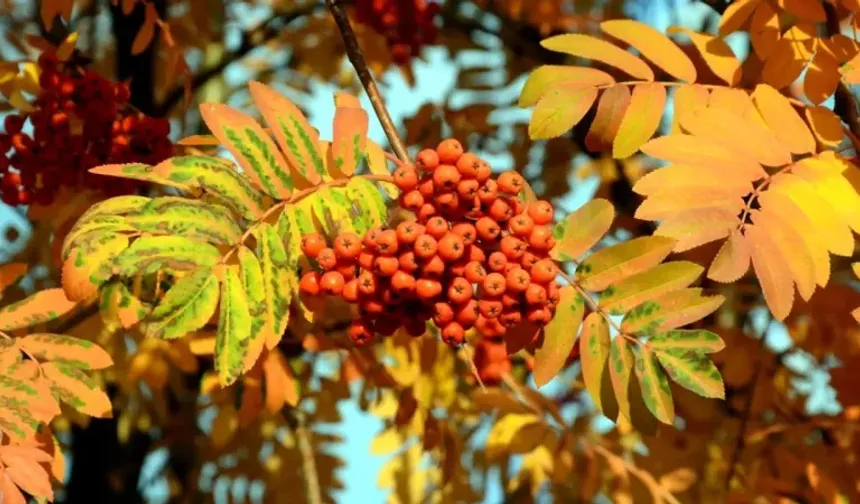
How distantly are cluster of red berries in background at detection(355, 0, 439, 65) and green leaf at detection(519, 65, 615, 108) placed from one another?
4.08 feet

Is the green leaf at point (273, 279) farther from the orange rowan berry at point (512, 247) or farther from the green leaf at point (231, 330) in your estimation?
the orange rowan berry at point (512, 247)

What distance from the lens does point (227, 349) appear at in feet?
4.35

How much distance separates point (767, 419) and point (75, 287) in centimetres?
269

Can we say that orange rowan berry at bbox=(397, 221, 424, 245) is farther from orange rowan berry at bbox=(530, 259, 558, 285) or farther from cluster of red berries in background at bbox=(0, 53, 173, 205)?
cluster of red berries in background at bbox=(0, 53, 173, 205)

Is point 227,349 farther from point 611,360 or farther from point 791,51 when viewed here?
point 791,51

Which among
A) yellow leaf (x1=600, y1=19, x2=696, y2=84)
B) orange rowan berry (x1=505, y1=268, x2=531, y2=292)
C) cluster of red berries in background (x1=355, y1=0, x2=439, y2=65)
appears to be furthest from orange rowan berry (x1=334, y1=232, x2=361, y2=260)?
cluster of red berries in background (x1=355, y1=0, x2=439, y2=65)

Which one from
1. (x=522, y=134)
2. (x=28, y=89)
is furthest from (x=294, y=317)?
(x=522, y=134)

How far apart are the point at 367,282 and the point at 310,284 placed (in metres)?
0.08

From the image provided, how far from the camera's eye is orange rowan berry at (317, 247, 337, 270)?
141 centimetres

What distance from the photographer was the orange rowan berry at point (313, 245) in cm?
143

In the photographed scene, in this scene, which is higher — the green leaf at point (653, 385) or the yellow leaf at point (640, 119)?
the yellow leaf at point (640, 119)

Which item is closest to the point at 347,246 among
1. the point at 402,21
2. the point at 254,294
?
the point at 254,294

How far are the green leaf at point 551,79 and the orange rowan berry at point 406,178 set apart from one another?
1.09 ft

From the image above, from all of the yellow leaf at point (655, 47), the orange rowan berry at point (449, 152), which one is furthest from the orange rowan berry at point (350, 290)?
the yellow leaf at point (655, 47)
